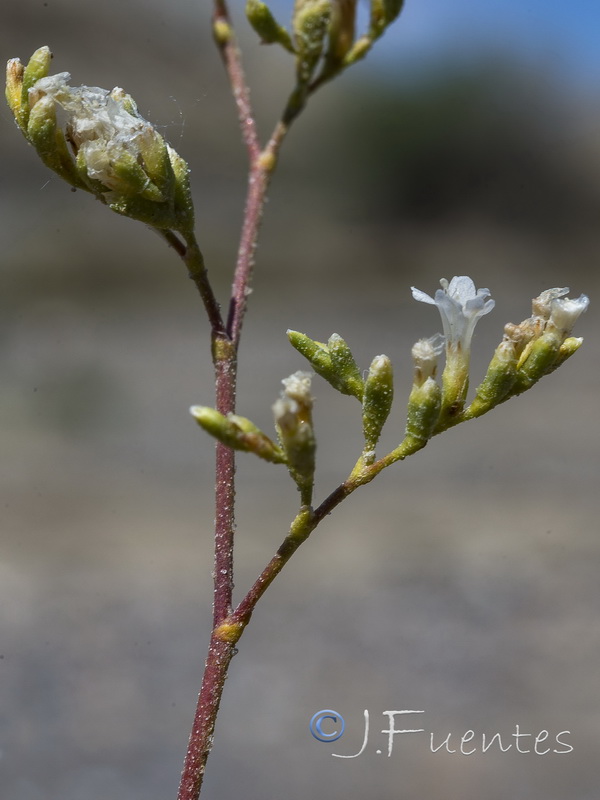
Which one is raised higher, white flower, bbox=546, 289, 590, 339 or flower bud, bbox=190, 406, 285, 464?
white flower, bbox=546, 289, 590, 339

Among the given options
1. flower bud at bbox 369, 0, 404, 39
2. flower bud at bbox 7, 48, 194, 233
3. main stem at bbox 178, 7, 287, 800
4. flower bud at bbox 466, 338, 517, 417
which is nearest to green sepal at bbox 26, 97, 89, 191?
flower bud at bbox 7, 48, 194, 233

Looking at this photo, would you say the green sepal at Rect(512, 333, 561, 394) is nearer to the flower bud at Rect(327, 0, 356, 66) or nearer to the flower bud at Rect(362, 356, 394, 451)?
the flower bud at Rect(362, 356, 394, 451)

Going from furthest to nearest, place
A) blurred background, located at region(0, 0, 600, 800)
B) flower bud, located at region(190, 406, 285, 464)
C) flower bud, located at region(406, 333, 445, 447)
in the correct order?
blurred background, located at region(0, 0, 600, 800) → flower bud, located at region(406, 333, 445, 447) → flower bud, located at region(190, 406, 285, 464)

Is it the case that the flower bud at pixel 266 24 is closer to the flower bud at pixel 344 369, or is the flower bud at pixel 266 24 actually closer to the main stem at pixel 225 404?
the main stem at pixel 225 404

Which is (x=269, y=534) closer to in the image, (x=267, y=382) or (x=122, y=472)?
(x=122, y=472)

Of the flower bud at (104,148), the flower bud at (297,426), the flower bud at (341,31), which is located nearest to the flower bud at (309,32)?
the flower bud at (341,31)

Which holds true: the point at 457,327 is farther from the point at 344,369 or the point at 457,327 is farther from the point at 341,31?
the point at 341,31
